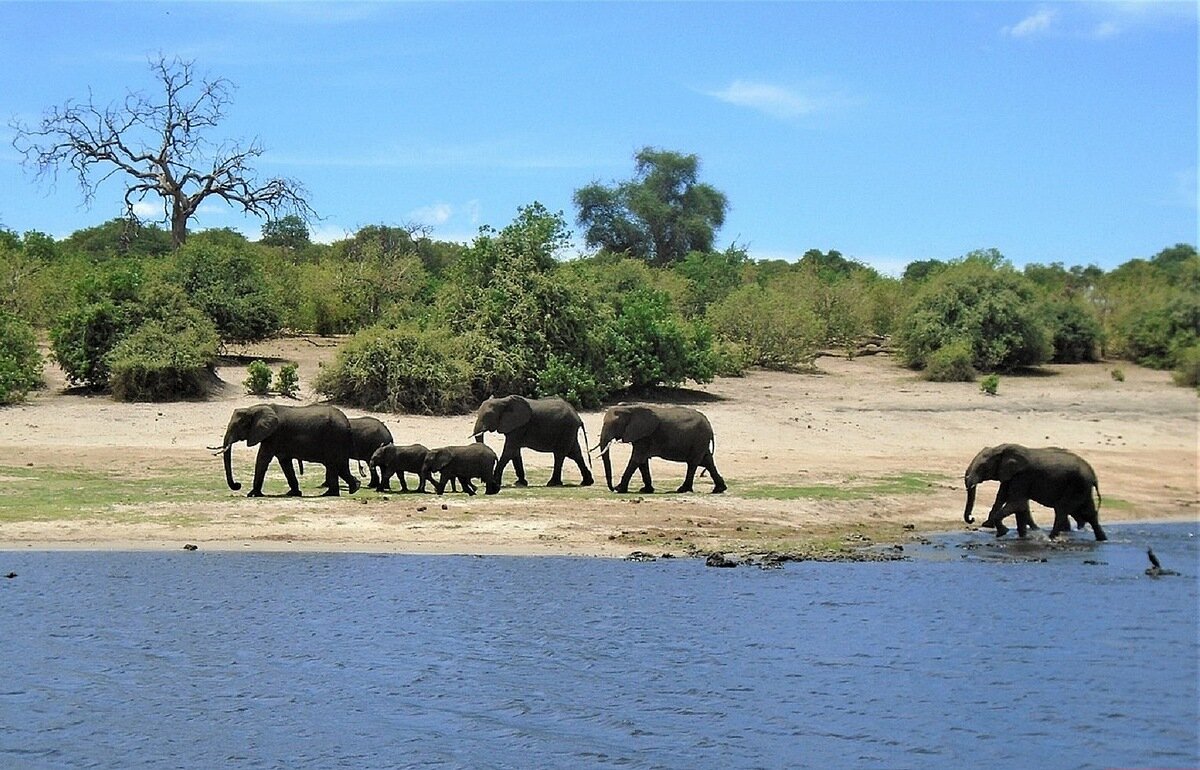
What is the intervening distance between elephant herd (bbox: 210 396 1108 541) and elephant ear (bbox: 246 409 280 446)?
0.5 inches

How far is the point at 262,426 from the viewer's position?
60.4 feet

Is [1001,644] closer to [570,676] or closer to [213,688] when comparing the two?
[570,676]

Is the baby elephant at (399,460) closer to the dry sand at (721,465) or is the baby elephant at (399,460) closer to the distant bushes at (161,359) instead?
the dry sand at (721,465)

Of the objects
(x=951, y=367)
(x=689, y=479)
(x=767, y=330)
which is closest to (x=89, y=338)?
(x=689, y=479)

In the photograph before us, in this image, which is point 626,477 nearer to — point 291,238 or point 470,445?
point 470,445

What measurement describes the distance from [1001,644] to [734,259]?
139ft

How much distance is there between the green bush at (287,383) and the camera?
27.3 m

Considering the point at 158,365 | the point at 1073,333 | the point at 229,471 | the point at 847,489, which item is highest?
the point at 1073,333

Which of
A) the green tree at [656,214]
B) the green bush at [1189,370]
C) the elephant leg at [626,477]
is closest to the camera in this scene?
the elephant leg at [626,477]

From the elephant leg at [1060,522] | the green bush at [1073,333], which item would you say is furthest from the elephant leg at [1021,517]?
the green bush at [1073,333]

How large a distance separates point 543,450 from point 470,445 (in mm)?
1727

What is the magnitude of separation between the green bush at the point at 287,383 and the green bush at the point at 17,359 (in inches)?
179

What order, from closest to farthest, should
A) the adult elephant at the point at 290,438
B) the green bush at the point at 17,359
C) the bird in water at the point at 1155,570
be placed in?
the bird in water at the point at 1155,570
the adult elephant at the point at 290,438
the green bush at the point at 17,359

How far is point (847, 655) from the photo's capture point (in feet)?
38.3
